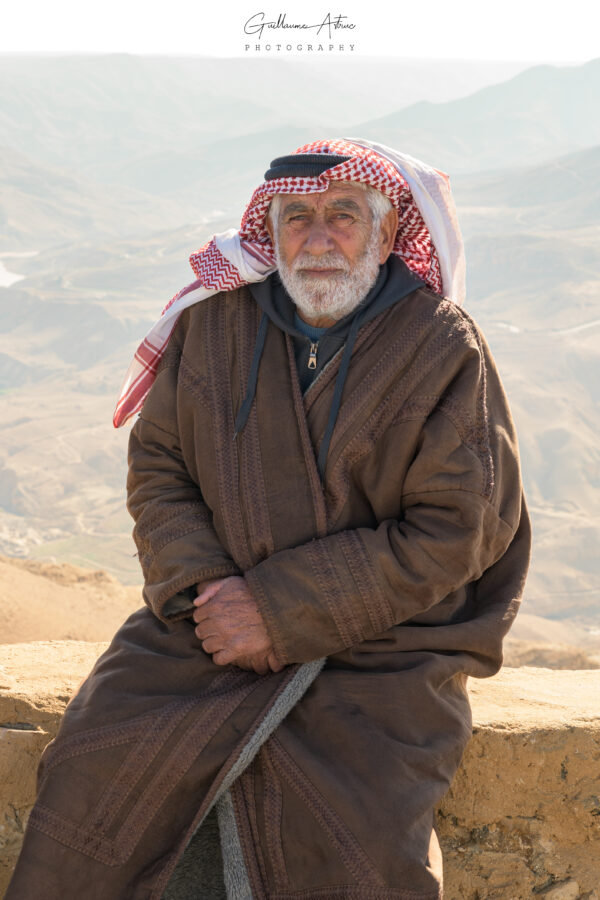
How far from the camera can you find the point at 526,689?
9.07 ft

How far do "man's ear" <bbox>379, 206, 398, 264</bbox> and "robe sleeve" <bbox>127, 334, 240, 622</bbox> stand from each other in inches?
21.9

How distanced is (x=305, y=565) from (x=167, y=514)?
1.24ft

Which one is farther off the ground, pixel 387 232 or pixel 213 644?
pixel 387 232

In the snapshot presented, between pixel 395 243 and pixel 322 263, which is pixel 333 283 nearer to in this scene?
pixel 322 263

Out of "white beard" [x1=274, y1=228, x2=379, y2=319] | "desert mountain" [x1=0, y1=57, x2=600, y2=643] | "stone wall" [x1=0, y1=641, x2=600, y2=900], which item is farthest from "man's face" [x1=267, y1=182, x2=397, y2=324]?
"desert mountain" [x1=0, y1=57, x2=600, y2=643]

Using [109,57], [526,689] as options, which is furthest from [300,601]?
[109,57]

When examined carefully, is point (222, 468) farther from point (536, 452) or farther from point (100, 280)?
point (100, 280)

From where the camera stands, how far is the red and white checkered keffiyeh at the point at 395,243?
2.17m

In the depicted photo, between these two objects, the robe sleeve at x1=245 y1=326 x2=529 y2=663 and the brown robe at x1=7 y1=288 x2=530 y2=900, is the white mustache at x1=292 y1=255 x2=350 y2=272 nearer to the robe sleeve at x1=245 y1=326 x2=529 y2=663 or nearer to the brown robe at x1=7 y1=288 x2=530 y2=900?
the brown robe at x1=7 y1=288 x2=530 y2=900

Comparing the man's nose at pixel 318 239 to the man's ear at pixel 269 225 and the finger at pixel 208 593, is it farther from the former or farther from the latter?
the finger at pixel 208 593

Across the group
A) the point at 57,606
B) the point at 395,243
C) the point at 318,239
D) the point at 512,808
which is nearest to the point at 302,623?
the point at 512,808

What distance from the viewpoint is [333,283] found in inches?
84.8

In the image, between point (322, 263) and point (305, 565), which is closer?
point (305, 565)

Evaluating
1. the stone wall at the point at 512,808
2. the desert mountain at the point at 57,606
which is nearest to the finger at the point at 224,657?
the stone wall at the point at 512,808
